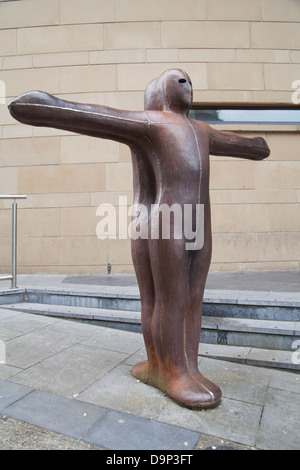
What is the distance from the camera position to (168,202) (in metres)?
1.96

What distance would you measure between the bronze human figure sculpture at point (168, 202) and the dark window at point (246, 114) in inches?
180

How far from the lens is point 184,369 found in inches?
77.3

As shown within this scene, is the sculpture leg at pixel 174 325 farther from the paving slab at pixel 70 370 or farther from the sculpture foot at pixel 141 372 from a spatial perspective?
the paving slab at pixel 70 370

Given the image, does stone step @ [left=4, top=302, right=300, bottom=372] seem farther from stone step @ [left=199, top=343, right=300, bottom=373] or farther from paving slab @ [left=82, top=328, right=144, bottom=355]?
paving slab @ [left=82, top=328, right=144, bottom=355]

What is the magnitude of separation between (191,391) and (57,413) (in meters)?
0.75

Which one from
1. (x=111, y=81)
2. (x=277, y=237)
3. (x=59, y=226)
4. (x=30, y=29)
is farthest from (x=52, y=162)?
(x=277, y=237)

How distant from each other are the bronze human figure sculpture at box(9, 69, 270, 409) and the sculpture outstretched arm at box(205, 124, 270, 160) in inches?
3.1

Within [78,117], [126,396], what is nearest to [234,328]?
[126,396]

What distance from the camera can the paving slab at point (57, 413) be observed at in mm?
1653

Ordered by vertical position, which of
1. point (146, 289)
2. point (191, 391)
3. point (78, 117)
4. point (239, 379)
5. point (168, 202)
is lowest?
point (239, 379)

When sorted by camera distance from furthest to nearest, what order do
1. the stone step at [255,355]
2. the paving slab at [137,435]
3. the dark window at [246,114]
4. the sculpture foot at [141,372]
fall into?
the dark window at [246,114], the stone step at [255,355], the sculpture foot at [141,372], the paving slab at [137,435]

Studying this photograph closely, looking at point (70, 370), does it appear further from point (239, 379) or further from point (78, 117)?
point (78, 117)

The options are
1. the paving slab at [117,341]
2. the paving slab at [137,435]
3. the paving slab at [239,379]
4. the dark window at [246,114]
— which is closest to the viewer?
the paving slab at [137,435]

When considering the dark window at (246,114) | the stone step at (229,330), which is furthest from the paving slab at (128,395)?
the dark window at (246,114)
